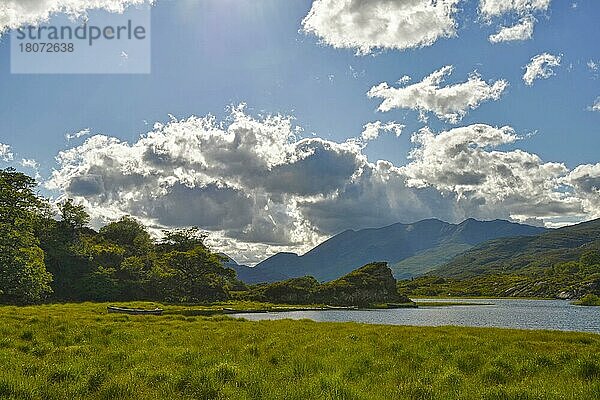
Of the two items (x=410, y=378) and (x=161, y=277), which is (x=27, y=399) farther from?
(x=161, y=277)

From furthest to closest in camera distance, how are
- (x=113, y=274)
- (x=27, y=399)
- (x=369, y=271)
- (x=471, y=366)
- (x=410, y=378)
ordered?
(x=369, y=271), (x=113, y=274), (x=471, y=366), (x=410, y=378), (x=27, y=399)

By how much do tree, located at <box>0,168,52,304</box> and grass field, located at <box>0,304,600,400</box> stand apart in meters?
57.9

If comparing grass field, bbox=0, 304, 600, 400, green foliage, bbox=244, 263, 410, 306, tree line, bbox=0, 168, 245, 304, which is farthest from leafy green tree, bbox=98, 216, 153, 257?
grass field, bbox=0, 304, 600, 400

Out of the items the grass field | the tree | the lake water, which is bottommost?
the lake water

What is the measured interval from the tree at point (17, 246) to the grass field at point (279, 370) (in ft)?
190

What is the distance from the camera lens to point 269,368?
2172 cm

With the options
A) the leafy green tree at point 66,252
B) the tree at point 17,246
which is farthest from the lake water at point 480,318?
the leafy green tree at point 66,252

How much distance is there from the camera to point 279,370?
2114cm

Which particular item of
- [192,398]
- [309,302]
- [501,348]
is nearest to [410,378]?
[192,398]

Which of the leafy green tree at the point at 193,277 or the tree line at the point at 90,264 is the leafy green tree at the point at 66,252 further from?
the leafy green tree at the point at 193,277

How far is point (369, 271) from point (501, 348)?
16901 cm

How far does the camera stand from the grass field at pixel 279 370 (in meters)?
16.2

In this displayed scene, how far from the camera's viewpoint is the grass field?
53.3ft

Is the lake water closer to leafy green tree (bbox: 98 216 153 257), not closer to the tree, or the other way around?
the tree
